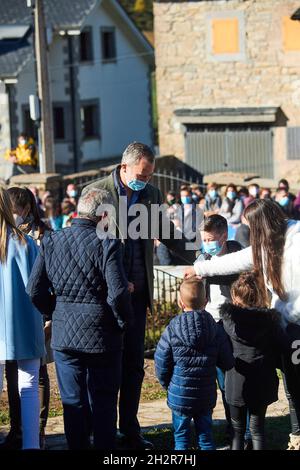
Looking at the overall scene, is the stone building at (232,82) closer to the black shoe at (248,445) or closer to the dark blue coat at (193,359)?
the black shoe at (248,445)

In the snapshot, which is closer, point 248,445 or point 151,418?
point 248,445

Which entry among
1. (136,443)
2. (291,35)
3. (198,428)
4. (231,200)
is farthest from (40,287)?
(291,35)

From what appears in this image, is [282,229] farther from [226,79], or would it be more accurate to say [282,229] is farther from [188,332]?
[226,79]

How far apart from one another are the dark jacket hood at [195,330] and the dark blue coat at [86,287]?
0.40m

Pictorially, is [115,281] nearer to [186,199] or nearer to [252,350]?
[252,350]

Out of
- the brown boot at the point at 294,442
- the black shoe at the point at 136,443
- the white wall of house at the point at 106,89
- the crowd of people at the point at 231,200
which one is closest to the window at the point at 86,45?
the white wall of house at the point at 106,89

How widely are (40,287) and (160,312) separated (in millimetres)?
5783

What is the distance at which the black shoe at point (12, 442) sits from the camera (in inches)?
299

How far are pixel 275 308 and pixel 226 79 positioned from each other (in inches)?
837

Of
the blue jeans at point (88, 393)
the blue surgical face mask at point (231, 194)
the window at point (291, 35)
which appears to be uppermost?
the window at point (291, 35)

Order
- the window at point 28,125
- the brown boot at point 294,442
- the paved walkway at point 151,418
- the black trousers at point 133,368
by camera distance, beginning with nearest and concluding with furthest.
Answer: the brown boot at point 294,442, the black trousers at point 133,368, the paved walkway at point 151,418, the window at point 28,125

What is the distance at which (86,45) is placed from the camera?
35.6m

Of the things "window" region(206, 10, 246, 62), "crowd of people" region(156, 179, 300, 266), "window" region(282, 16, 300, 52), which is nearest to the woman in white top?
"crowd of people" region(156, 179, 300, 266)

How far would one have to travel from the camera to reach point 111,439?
7.00 metres
